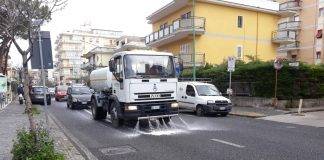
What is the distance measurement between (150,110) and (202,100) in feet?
22.1

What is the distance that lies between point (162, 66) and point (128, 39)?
214ft

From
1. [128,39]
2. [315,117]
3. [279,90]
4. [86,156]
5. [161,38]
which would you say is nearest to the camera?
[86,156]

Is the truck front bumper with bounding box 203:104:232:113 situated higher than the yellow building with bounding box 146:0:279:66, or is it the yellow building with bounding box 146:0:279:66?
the yellow building with bounding box 146:0:279:66

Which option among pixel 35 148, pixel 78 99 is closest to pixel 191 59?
pixel 78 99

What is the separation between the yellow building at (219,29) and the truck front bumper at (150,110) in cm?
2176

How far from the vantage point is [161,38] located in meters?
42.5

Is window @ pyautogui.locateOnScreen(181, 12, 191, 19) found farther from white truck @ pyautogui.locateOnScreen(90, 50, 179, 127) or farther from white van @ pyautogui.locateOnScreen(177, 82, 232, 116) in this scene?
white truck @ pyautogui.locateOnScreen(90, 50, 179, 127)

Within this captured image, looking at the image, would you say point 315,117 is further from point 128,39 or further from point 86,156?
point 128,39

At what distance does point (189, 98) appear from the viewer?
22094 mm

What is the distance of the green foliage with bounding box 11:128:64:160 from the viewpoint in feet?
21.9

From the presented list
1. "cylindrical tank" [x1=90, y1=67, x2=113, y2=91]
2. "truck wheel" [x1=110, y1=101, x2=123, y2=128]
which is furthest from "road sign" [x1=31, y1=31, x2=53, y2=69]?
"cylindrical tank" [x1=90, y1=67, x2=113, y2=91]

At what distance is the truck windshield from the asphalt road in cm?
214

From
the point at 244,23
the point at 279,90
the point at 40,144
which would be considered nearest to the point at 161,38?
the point at 244,23

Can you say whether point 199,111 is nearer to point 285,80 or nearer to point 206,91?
point 206,91
